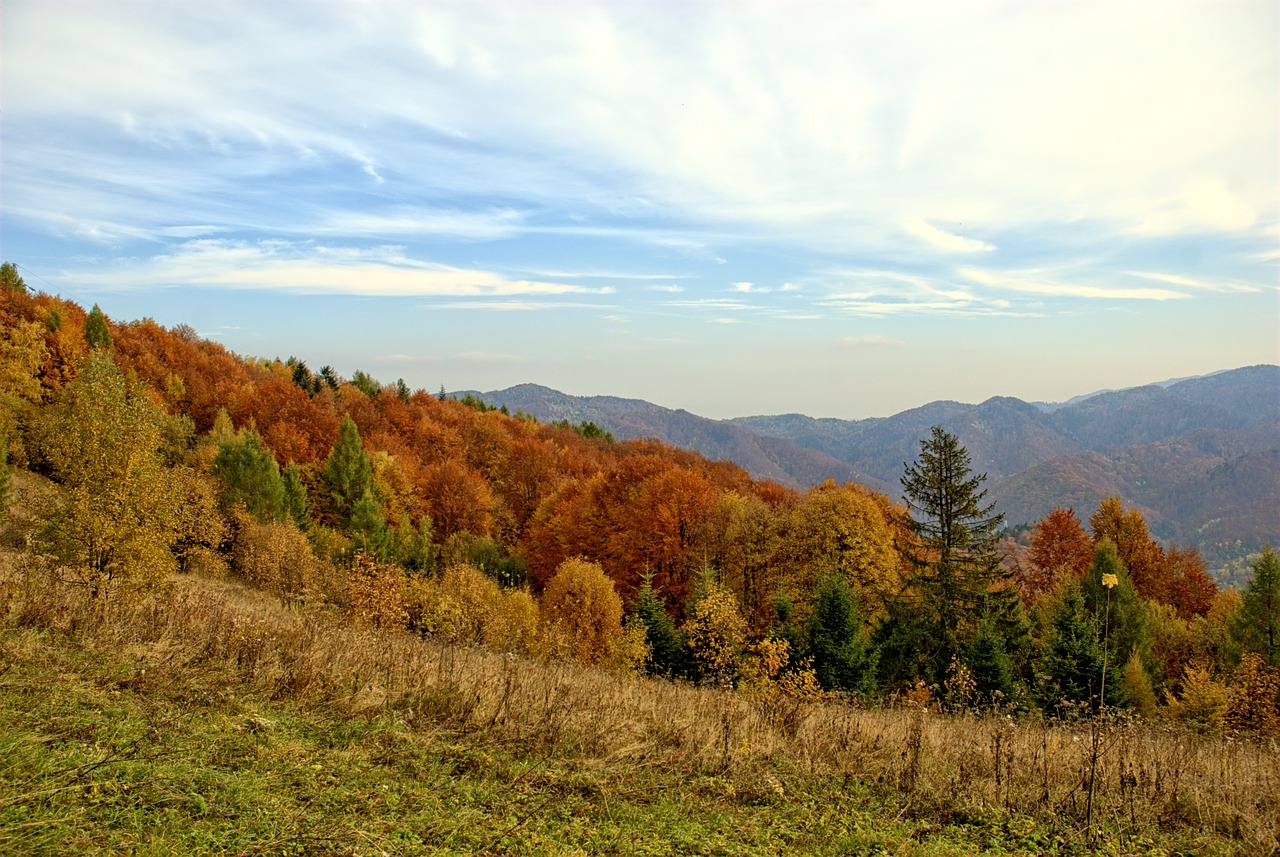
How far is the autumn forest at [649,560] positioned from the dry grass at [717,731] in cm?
→ 122

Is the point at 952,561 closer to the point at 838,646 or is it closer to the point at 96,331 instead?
the point at 838,646

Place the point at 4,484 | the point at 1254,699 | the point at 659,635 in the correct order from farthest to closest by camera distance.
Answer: the point at 4,484
the point at 659,635
the point at 1254,699

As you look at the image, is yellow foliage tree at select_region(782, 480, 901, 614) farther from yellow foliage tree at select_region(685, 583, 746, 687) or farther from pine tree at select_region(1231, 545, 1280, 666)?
pine tree at select_region(1231, 545, 1280, 666)

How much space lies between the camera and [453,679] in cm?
770

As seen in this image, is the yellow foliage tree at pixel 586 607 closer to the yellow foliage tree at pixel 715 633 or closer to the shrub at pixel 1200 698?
the yellow foliage tree at pixel 715 633

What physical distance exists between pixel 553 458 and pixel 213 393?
3315 centimetres

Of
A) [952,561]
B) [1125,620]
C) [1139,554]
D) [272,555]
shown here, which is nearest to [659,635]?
[952,561]

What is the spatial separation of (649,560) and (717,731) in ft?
113

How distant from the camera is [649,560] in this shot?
41.2m

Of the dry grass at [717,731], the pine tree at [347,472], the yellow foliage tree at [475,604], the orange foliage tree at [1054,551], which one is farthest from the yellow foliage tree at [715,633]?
the pine tree at [347,472]

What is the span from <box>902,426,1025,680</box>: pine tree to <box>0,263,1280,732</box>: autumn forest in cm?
11

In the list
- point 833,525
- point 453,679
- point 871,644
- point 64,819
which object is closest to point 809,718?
point 453,679

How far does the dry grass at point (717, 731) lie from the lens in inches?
234

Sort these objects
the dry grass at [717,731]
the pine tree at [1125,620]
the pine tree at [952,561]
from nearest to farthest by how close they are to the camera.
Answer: the dry grass at [717,731] → the pine tree at [952,561] → the pine tree at [1125,620]
